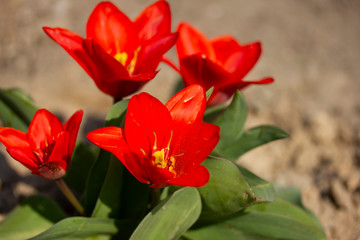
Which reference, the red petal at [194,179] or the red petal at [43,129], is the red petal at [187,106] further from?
the red petal at [43,129]

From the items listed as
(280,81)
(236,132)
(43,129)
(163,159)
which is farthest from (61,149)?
(280,81)

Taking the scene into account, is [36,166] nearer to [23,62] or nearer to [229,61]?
[229,61]

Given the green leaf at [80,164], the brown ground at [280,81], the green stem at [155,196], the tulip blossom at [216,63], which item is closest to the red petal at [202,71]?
the tulip blossom at [216,63]

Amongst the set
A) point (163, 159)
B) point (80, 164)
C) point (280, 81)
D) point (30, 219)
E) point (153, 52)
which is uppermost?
point (153, 52)

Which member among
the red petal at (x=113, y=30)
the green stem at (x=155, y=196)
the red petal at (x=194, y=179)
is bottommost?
the green stem at (x=155, y=196)

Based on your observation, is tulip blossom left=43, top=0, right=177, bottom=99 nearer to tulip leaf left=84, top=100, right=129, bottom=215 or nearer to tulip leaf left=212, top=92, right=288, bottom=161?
tulip leaf left=84, top=100, right=129, bottom=215

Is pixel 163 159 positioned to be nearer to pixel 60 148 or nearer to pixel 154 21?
pixel 60 148
